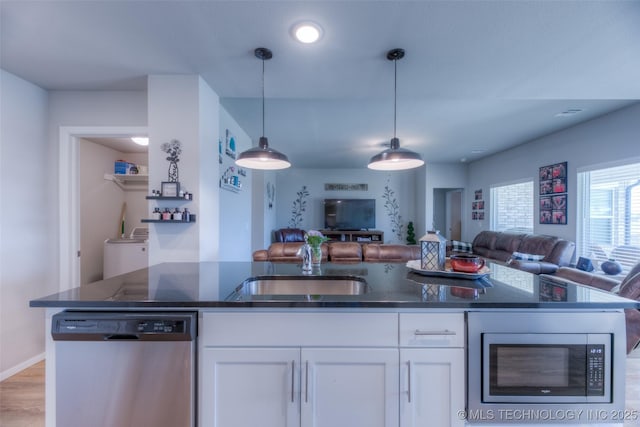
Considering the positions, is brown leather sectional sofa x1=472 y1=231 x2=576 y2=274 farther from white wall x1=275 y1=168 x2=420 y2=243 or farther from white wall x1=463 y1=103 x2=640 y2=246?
white wall x1=275 y1=168 x2=420 y2=243

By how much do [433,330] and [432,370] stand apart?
0.55 feet

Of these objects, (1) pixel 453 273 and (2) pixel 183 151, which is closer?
(1) pixel 453 273

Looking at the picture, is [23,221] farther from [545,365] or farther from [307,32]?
[545,365]

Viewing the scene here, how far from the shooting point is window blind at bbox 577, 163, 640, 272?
3182 mm

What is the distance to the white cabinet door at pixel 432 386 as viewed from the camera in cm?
112

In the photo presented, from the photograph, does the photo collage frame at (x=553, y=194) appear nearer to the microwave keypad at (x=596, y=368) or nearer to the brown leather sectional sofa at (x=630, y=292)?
the brown leather sectional sofa at (x=630, y=292)

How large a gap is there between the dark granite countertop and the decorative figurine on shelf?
92 cm

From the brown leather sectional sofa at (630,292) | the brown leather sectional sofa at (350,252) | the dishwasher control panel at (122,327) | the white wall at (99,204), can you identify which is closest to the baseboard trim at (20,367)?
the white wall at (99,204)

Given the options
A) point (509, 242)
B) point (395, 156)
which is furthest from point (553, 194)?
point (395, 156)

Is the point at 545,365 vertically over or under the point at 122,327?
under

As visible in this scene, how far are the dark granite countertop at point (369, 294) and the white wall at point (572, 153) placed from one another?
10.2 feet

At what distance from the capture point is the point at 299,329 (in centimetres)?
113

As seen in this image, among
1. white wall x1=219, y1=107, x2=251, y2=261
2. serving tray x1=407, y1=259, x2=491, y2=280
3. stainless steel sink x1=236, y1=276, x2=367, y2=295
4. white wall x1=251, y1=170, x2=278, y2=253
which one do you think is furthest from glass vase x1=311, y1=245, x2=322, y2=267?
white wall x1=251, y1=170, x2=278, y2=253

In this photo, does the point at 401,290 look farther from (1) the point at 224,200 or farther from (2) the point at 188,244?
(1) the point at 224,200
